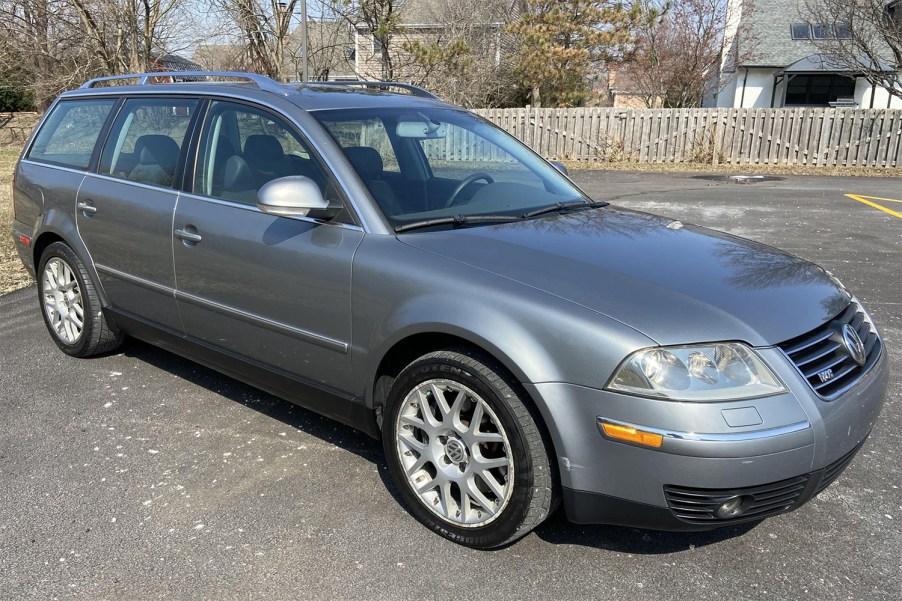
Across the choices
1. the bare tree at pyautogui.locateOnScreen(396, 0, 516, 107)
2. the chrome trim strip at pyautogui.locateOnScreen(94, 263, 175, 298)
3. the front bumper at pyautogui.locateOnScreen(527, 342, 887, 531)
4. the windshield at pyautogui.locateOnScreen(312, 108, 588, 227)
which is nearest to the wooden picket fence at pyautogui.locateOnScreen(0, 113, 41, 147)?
the bare tree at pyautogui.locateOnScreen(396, 0, 516, 107)

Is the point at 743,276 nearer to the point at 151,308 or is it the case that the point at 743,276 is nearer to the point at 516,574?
the point at 516,574

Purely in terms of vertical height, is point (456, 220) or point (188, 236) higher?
point (456, 220)

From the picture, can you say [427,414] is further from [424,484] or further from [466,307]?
[466,307]

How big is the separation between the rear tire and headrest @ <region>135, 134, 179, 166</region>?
35.9 inches

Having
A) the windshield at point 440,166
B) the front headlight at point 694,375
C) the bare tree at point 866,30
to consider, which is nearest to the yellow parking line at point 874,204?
the bare tree at point 866,30

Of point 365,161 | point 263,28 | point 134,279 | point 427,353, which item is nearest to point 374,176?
point 365,161

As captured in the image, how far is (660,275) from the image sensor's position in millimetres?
2801

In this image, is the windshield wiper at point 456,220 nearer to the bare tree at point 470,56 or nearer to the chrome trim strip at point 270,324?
the chrome trim strip at point 270,324

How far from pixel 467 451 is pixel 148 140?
2.77 metres

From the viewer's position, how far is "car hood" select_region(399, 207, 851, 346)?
2.53m

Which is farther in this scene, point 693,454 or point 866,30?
point 866,30

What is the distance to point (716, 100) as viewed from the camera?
38500mm

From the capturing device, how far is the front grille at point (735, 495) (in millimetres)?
2416

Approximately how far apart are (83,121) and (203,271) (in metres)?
1.99
